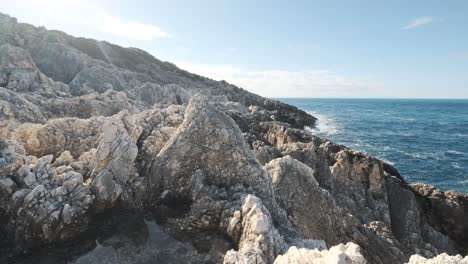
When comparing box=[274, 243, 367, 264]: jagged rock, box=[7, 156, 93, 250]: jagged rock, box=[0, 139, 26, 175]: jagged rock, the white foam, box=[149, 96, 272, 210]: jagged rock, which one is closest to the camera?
box=[274, 243, 367, 264]: jagged rock

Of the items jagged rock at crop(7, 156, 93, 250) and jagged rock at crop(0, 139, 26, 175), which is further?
jagged rock at crop(0, 139, 26, 175)

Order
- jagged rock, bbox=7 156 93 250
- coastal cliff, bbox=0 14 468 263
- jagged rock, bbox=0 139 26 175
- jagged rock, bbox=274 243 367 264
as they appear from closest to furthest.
Answer: jagged rock, bbox=274 243 367 264
coastal cliff, bbox=0 14 468 263
jagged rock, bbox=7 156 93 250
jagged rock, bbox=0 139 26 175

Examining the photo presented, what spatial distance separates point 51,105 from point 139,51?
220 ft

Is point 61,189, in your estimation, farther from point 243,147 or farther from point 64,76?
point 64,76

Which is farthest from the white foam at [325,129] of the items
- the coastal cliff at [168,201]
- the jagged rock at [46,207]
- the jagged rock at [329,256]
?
the jagged rock at [329,256]

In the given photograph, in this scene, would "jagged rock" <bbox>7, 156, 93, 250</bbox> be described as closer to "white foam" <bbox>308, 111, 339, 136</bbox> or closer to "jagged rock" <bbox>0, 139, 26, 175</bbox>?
"jagged rock" <bbox>0, 139, 26, 175</bbox>

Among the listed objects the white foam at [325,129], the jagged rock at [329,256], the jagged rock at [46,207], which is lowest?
the white foam at [325,129]

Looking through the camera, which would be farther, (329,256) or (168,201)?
(168,201)

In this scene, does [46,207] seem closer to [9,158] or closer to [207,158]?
[9,158]

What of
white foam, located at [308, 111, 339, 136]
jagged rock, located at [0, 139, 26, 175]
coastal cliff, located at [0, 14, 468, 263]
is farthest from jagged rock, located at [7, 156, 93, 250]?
white foam, located at [308, 111, 339, 136]

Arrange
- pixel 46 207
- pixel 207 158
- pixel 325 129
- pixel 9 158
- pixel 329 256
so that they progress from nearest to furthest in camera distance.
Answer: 1. pixel 329 256
2. pixel 46 207
3. pixel 9 158
4. pixel 207 158
5. pixel 325 129

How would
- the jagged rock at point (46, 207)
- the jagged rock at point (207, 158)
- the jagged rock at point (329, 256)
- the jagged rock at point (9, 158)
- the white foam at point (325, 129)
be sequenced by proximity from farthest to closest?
1. the white foam at point (325, 129)
2. the jagged rock at point (207, 158)
3. the jagged rock at point (9, 158)
4. the jagged rock at point (46, 207)
5. the jagged rock at point (329, 256)

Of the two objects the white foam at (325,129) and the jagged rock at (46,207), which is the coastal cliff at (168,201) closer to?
the jagged rock at (46,207)

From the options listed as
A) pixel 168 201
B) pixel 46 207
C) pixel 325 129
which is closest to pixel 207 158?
pixel 168 201
